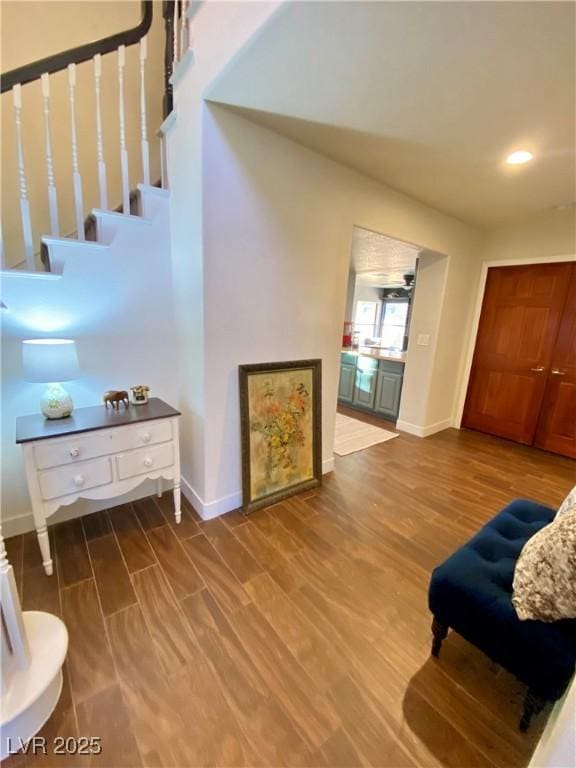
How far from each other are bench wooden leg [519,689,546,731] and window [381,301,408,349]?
6.54 m

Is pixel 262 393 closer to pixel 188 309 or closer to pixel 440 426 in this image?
pixel 188 309

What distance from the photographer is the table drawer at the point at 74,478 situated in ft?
5.48

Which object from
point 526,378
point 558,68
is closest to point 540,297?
point 526,378

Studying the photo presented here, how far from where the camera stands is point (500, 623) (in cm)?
111

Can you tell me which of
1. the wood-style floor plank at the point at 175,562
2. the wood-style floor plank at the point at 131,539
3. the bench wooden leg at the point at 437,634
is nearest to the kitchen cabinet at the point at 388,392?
the bench wooden leg at the point at 437,634

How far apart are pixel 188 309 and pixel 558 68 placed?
216cm

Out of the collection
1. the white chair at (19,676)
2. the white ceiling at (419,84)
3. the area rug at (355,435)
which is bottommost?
the area rug at (355,435)

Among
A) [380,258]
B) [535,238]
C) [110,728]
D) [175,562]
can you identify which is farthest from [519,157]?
[110,728]

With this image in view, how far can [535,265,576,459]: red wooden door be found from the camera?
3.38 meters

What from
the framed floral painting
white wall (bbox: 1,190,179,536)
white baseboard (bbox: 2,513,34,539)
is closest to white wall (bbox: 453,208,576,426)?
the framed floral painting

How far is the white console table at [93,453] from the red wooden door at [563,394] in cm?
398

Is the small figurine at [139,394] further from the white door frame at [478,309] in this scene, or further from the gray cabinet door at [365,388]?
the white door frame at [478,309]

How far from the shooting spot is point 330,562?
6.24 feet

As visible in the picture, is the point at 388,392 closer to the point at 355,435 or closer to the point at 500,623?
the point at 355,435
